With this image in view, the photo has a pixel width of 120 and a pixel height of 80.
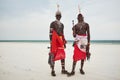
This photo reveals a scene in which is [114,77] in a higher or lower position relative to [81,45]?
lower

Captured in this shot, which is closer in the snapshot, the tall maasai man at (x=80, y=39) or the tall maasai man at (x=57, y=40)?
the tall maasai man at (x=57, y=40)

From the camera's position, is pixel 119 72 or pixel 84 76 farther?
pixel 119 72

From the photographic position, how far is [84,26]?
5668 mm

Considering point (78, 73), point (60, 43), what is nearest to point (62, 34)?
point (60, 43)

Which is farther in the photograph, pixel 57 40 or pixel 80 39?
pixel 80 39

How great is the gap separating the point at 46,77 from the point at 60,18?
160 cm

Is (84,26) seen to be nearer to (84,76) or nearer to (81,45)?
(81,45)

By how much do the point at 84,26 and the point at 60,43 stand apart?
0.78 metres

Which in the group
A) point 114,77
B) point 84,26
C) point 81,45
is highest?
point 84,26

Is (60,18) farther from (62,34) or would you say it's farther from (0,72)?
(0,72)

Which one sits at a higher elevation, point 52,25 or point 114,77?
point 52,25

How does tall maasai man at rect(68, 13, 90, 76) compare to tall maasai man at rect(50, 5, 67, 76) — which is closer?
tall maasai man at rect(50, 5, 67, 76)

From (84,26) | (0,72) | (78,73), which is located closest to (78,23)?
(84,26)

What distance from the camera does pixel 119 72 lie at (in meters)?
5.87
